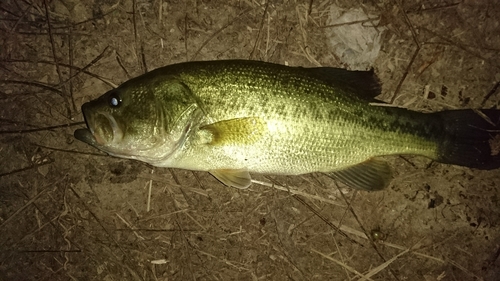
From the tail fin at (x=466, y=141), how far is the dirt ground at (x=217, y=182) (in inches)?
13.3

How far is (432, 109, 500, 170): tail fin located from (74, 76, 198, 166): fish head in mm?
2006

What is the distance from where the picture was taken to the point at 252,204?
10.8ft

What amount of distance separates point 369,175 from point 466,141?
0.82 m

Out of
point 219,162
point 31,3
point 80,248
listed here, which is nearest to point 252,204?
point 219,162

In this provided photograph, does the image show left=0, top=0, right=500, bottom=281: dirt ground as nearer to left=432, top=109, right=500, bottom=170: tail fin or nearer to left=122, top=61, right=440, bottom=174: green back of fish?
left=432, top=109, right=500, bottom=170: tail fin

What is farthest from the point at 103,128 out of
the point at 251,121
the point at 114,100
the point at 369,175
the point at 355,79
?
the point at 369,175

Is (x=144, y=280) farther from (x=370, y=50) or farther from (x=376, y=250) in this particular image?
(x=370, y=50)

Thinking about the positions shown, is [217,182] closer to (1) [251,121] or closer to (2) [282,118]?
(1) [251,121]

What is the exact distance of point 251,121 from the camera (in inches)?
102

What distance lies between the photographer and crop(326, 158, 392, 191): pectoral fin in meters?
2.92

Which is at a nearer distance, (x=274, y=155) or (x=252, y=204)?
(x=274, y=155)

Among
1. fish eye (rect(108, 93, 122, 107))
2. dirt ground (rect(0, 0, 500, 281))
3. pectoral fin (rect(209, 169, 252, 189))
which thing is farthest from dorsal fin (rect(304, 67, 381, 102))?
fish eye (rect(108, 93, 122, 107))

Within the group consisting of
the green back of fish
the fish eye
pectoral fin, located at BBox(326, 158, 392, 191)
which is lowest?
pectoral fin, located at BBox(326, 158, 392, 191)

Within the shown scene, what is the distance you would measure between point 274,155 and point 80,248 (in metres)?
2.06
